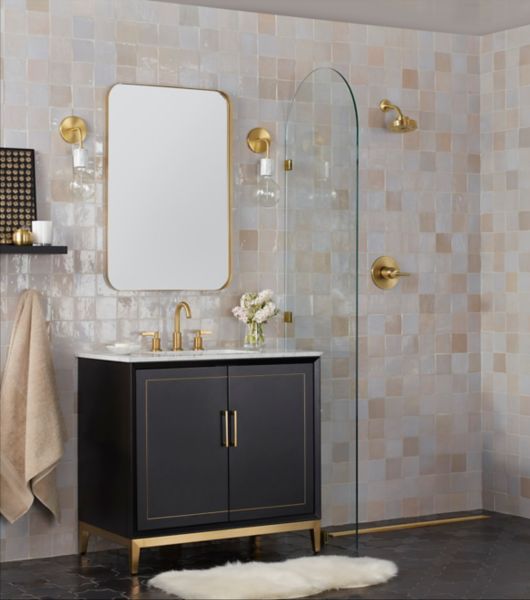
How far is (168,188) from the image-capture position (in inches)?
185

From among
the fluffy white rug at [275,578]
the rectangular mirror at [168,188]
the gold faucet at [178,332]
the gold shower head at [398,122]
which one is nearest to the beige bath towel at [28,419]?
the rectangular mirror at [168,188]

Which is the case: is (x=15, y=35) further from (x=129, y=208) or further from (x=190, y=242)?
(x=190, y=242)

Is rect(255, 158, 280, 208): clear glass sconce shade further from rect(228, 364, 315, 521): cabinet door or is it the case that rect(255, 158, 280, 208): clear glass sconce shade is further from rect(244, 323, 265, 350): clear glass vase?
rect(228, 364, 315, 521): cabinet door

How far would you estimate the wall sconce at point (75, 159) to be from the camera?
14.9ft

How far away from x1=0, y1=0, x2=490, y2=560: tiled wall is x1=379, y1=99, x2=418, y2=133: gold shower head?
48mm

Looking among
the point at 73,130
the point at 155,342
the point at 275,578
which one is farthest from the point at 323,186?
the point at 275,578

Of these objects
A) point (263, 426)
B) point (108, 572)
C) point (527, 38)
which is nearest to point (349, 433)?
point (263, 426)

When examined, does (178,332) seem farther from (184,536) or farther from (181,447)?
(184,536)

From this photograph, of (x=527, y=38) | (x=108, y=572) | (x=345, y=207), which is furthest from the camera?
(x=527, y=38)

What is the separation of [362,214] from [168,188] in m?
1.05

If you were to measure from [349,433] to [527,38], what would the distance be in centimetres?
223

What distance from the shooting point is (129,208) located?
4641 millimetres

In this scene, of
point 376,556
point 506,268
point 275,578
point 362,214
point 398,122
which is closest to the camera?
point 275,578

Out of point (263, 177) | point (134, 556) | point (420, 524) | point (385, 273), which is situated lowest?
point (420, 524)
